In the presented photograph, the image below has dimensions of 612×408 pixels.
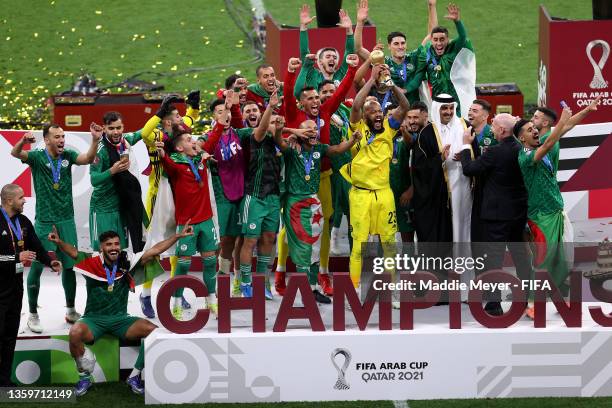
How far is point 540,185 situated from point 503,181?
0.28 metres

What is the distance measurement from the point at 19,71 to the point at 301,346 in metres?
10.4

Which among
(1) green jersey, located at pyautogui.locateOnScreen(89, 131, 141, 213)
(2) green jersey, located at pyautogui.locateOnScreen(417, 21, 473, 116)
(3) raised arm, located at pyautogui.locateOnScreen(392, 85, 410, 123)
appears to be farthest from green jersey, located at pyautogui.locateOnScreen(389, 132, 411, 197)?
(1) green jersey, located at pyautogui.locateOnScreen(89, 131, 141, 213)

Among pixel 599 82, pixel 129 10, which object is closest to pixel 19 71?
pixel 129 10

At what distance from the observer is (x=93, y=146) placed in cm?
1109

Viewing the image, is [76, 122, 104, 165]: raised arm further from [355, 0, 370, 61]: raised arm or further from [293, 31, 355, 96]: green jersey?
[355, 0, 370, 61]: raised arm

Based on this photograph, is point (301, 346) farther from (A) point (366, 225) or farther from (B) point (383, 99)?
(B) point (383, 99)

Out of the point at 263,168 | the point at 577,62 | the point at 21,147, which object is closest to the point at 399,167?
the point at 263,168

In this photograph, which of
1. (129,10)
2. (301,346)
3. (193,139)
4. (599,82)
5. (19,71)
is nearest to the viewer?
(301,346)

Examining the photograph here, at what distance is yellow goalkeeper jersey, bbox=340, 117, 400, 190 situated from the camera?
11219 millimetres

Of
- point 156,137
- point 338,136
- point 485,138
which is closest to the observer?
point 156,137

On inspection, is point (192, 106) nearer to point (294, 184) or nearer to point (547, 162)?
point (294, 184)

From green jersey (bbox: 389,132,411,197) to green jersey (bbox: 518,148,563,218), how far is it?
108cm

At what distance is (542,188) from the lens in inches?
425

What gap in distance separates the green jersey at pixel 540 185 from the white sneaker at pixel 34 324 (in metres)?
3.79
